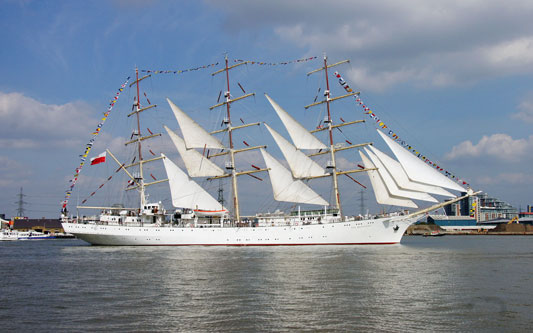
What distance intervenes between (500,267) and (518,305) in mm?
15730

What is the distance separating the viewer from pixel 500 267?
35250 mm

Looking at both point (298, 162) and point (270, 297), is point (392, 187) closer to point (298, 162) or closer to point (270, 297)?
point (298, 162)

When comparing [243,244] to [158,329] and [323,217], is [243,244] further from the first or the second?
[158,329]

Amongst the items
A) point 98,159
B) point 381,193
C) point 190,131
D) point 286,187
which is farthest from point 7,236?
point 381,193

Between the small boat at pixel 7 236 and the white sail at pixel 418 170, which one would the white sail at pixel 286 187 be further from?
the small boat at pixel 7 236

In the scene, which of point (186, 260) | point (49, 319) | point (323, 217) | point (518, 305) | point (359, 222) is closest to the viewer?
point (49, 319)

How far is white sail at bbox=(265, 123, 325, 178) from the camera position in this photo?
6456 centimetres

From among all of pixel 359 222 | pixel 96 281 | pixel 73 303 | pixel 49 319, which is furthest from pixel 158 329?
pixel 359 222

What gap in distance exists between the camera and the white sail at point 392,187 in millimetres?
55031

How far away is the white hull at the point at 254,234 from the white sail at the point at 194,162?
9.36m

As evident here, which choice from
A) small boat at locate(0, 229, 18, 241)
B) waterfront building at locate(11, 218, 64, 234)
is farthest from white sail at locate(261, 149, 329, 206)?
waterfront building at locate(11, 218, 64, 234)

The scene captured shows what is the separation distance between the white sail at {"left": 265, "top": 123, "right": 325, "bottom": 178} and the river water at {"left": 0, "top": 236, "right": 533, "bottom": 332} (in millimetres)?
28403

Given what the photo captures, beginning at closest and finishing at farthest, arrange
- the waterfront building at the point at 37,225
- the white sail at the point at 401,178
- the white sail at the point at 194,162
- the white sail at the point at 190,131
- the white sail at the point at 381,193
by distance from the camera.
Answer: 1. the white sail at the point at 401,178
2. the white sail at the point at 381,193
3. the white sail at the point at 190,131
4. the white sail at the point at 194,162
5. the waterfront building at the point at 37,225

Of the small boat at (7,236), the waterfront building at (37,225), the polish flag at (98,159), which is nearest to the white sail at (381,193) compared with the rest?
the polish flag at (98,159)
